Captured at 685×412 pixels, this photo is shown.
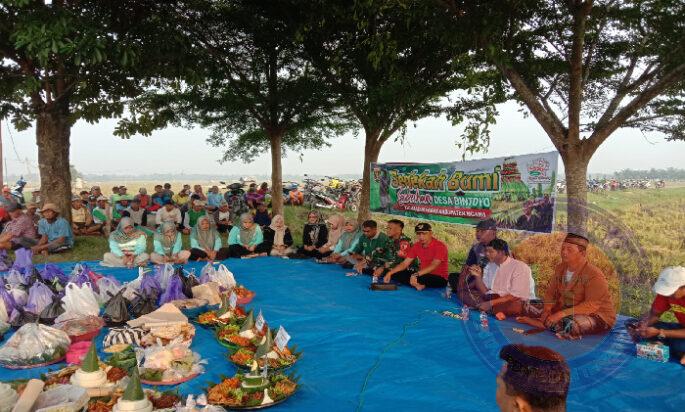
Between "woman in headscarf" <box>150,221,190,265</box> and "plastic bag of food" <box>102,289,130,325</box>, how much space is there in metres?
3.64

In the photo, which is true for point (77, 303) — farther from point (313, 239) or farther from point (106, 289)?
point (313, 239)

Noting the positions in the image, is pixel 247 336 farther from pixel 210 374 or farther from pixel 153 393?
pixel 153 393

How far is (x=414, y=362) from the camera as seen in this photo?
407 centimetres

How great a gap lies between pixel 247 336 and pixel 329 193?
2010cm

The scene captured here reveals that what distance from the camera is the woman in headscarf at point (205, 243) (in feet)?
28.8

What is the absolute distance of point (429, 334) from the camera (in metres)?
4.77

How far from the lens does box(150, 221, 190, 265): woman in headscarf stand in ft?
27.5

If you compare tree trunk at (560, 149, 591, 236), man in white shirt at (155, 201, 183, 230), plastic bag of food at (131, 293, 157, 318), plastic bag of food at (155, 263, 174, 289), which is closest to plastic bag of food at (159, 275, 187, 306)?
plastic bag of food at (155, 263, 174, 289)

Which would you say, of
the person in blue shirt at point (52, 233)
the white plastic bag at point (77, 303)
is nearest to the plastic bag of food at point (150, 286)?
the white plastic bag at point (77, 303)

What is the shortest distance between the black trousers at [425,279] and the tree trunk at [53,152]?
25.4ft

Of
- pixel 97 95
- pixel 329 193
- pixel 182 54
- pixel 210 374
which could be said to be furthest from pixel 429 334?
pixel 329 193

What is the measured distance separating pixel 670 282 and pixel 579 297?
72 centimetres

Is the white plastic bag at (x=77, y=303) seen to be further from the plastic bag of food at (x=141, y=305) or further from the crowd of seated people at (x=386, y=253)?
the crowd of seated people at (x=386, y=253)

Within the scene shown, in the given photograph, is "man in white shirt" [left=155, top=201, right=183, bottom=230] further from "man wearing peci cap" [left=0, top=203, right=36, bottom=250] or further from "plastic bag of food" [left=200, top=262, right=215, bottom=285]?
"plastic bag of food" [left=200, top=262, right=215, bottom=285]
